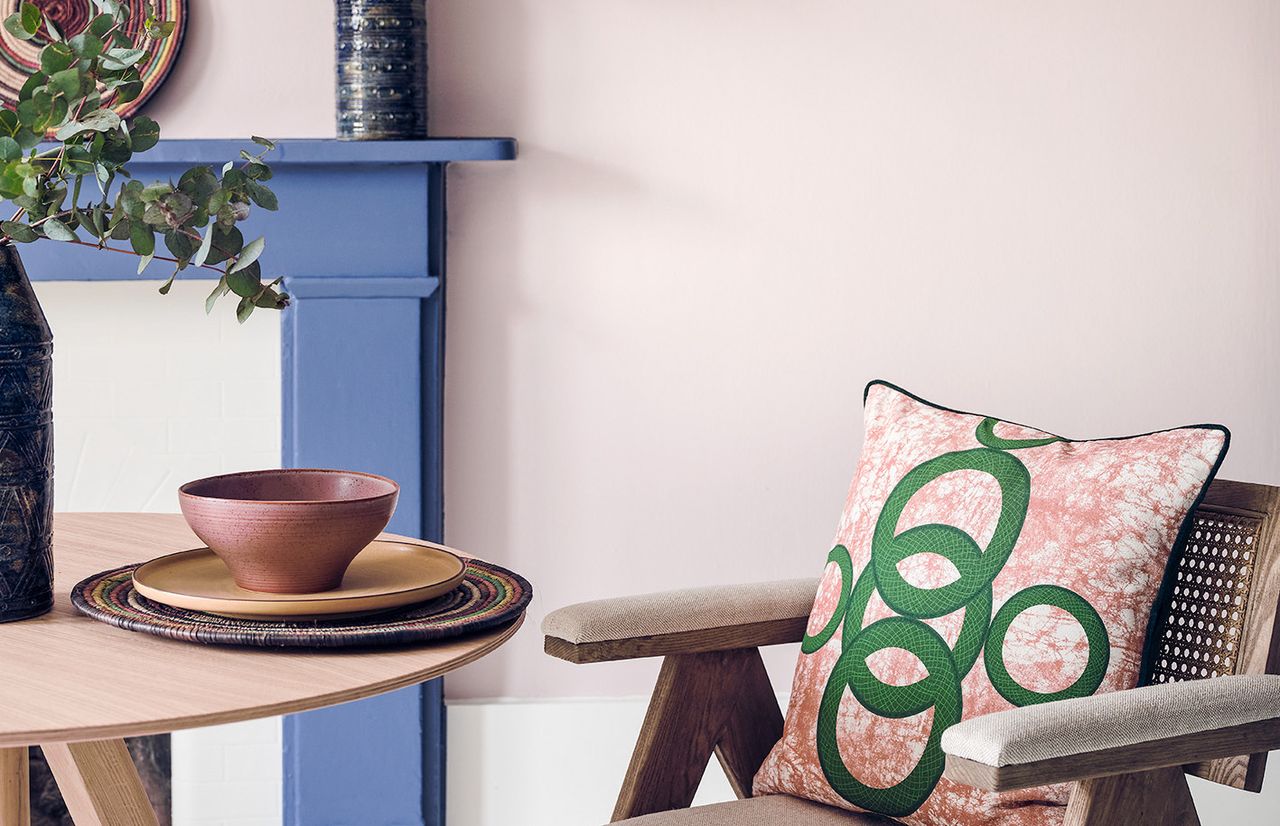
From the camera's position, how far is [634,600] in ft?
4.67

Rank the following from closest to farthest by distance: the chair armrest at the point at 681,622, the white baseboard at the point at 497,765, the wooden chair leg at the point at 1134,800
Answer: the wooden chair leg at the point at 1134,800
the chair armrest at the point at 681,622
the white baseboard at the point at 497,765

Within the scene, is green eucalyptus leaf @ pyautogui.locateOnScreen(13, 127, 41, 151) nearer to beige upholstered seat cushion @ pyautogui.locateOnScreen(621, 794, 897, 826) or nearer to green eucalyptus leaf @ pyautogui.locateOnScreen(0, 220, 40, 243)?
green eucalyptus leaf @ pyautogui.locateOnScreen(0, 220, 40, 243)

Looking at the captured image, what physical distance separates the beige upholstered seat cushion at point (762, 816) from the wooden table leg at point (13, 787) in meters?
0.61

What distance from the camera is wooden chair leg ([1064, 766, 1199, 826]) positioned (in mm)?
1123

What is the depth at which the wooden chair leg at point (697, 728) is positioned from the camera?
143cm

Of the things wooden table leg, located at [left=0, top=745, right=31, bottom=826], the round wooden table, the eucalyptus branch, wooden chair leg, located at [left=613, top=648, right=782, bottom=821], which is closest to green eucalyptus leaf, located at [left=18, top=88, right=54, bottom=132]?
the eucalyptus branch

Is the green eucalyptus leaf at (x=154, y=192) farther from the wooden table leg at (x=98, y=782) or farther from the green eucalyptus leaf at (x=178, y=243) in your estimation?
the wooden table leg at (x=98, y=782)

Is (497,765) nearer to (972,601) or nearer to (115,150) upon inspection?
(972,601)

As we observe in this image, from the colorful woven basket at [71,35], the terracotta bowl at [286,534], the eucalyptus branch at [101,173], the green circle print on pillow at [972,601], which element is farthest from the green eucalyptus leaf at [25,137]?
the colorful woven basket at [71,35]

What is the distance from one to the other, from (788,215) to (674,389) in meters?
0.35

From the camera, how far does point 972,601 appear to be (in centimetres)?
135

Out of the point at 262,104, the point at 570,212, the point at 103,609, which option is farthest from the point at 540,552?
the point at 103,609

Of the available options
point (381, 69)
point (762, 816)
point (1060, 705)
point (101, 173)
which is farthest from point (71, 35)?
point (1060, 705)

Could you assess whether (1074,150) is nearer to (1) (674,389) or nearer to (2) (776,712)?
(1) (674,389)
